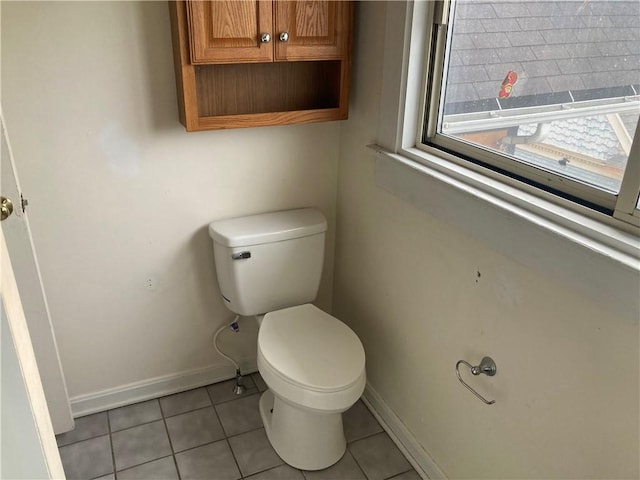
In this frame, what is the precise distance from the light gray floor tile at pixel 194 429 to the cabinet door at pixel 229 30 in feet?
4.20

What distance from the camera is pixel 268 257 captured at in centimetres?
186

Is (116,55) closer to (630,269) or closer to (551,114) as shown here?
(551,114)

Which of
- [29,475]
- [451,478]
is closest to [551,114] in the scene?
[451,478]

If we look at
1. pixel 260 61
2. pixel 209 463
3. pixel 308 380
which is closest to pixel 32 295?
pixel 209 463

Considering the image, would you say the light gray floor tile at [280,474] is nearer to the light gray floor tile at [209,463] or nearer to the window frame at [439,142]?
the light gray floor tile at [209,463]

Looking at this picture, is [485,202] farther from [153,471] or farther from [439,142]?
[153,471]

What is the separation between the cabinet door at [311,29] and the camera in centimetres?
157

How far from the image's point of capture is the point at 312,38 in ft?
5.34

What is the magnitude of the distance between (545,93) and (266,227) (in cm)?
99

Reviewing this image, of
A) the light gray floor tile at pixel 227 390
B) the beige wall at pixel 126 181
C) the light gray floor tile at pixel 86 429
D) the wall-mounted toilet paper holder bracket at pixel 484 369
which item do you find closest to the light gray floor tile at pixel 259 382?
the light gray floor tile at pixel 227 390

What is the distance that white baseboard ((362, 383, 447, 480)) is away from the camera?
173 centimetres

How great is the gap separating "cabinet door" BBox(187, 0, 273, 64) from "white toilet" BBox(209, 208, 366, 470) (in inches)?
22.9

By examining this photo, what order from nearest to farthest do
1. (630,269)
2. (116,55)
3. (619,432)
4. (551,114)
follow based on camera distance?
(630,269), (619,432), (551,114), (116,55)

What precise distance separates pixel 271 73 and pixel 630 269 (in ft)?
4.19
